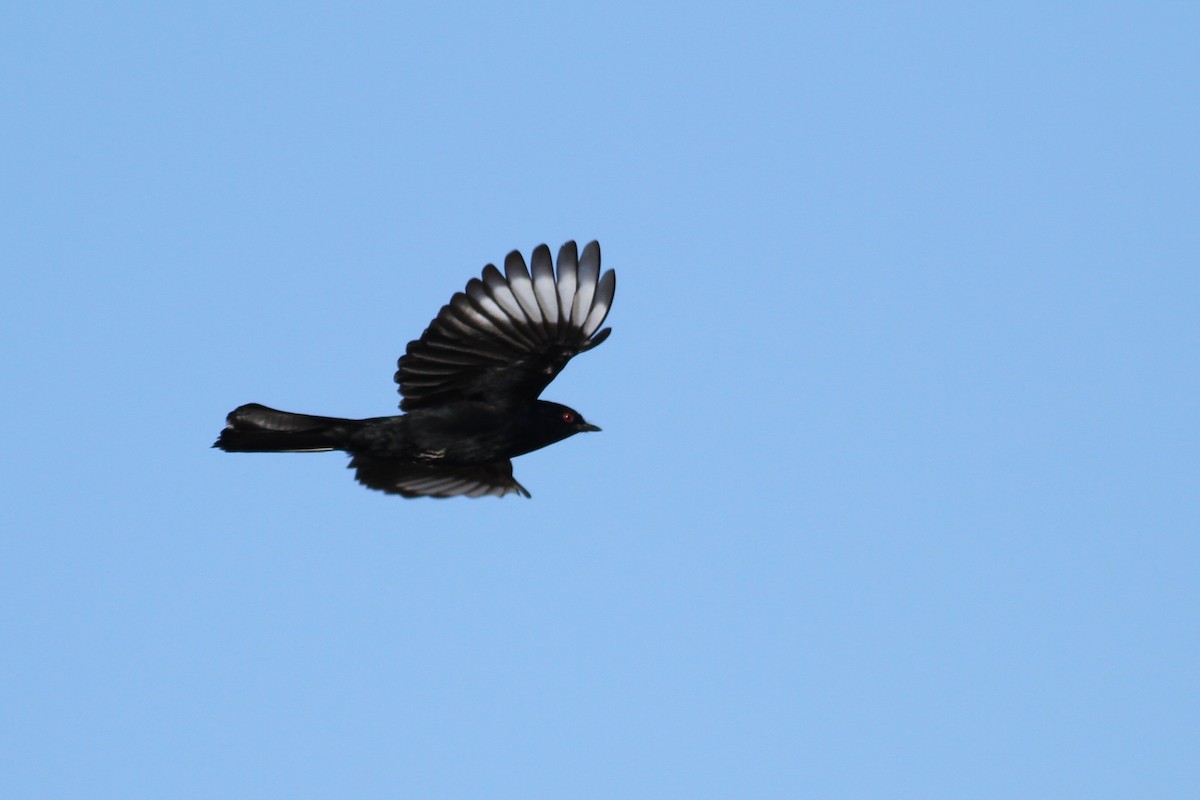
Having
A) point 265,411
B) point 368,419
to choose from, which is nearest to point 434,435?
point 368,419

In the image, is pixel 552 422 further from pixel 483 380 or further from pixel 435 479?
pixel 435 479

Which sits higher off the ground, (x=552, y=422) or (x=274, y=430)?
(x=552, y=422)

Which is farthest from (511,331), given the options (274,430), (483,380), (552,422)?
(274,430)

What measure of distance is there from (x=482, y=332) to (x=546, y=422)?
944mm

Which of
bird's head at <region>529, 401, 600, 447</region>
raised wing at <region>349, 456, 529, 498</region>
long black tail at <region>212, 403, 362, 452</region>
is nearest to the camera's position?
long black tail at <region>212, 403, 362, 452</region>

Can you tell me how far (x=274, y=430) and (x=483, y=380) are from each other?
1745mm

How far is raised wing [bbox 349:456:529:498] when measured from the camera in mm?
13492

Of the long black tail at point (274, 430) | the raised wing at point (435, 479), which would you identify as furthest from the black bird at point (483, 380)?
the raised wing at point (435, 479)

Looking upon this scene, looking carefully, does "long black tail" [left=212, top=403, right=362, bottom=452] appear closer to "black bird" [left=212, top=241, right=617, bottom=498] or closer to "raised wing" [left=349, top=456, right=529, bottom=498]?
"black bird" [left=212, top=241, right=617, bottom=498]

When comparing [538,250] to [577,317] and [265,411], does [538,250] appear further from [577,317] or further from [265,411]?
[265,411]

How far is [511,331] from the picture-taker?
41.3 ft

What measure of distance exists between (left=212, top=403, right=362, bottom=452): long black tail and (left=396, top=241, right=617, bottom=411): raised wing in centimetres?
64

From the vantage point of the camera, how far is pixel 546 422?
12.9 m

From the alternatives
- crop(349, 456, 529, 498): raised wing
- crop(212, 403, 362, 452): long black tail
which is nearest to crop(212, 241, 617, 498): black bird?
crop(212, 403, 362, 452): long black tail
